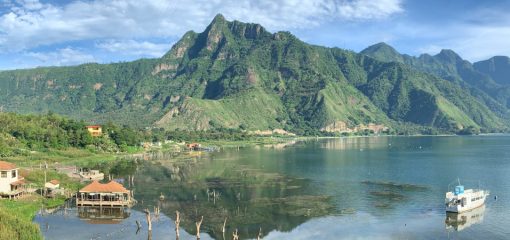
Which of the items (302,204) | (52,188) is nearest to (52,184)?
(52,188)

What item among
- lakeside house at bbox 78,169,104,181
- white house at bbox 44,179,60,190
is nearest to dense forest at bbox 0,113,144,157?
lakeside house at bbox 78,169,104,181

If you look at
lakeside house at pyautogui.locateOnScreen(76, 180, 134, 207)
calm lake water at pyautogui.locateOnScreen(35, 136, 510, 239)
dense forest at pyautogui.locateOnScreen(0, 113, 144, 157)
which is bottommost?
calm lake water at pyautogui.locateOnScreen(35, 136, 510, 239)

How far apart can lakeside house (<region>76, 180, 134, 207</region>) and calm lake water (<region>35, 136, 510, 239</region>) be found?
2.90 meters

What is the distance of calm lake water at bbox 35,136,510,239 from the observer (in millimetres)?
66438

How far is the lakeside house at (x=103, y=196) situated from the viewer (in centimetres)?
8119

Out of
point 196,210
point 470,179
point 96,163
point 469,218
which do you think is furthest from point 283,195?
point 96,163

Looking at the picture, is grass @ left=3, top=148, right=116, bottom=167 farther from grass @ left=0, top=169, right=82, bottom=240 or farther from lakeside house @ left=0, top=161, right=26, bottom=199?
lakeside house @ left=0, top=161, right=26, bottom=199

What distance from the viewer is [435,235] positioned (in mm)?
64875

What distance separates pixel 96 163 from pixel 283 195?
239 feet

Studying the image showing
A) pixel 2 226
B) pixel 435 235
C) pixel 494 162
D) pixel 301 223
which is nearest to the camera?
pixel 2 226

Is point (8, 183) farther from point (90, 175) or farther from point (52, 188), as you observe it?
point (90, 175)

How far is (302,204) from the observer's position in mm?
85625

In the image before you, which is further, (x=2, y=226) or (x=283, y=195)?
(x=283, y=195)

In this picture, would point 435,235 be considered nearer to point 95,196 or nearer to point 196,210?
point 196,210
